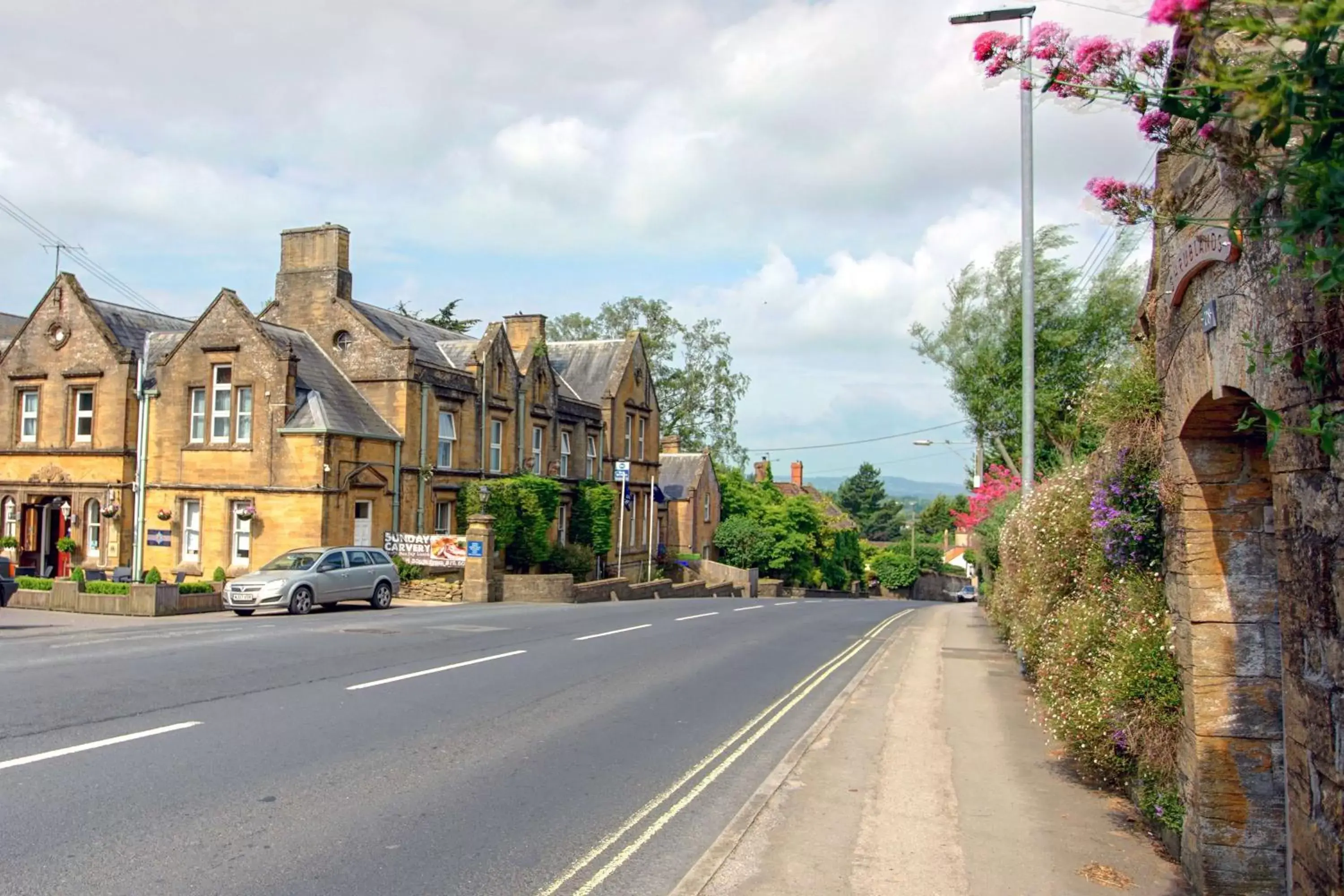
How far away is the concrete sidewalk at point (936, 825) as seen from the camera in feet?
19.6

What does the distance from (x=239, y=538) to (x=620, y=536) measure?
18.4m

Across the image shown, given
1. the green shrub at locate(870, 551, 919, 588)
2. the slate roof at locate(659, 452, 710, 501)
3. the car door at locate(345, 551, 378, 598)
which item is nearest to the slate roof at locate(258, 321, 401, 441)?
the car door at locate(345, 551, 378, 598)

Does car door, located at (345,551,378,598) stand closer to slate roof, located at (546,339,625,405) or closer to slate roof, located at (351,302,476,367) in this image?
slate roof, located at (351,302,476,367)

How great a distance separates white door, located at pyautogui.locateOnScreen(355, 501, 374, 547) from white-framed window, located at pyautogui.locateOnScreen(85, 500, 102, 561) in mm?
8382

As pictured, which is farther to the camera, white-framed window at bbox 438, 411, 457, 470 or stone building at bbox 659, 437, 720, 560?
stone building at bbox 659, 437, 720, 560

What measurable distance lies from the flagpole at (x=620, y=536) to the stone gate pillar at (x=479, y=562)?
40.9ft

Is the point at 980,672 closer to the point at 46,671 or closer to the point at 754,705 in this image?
the point at 754,705

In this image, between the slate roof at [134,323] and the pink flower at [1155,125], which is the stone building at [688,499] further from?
the pink flower at [1155,125]

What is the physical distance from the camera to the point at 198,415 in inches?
1230

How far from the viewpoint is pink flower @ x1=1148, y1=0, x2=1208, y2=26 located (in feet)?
8.43


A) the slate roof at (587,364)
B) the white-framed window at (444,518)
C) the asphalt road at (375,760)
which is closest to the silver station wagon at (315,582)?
the asphalt road at (375,760)

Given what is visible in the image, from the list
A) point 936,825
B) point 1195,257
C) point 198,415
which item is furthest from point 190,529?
point 1195,257

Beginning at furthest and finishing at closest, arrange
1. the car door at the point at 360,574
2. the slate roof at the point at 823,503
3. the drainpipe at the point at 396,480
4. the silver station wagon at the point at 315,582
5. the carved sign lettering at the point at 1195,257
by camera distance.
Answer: the slate roof at the point at 823,503 → the drainpipe at the point at 396,480 → the car door at the point at 360,574 → the silver station wagon at the point at 315,582 → the carved sign lettering at the point at 1195,257

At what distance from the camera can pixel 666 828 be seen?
7.21 m
